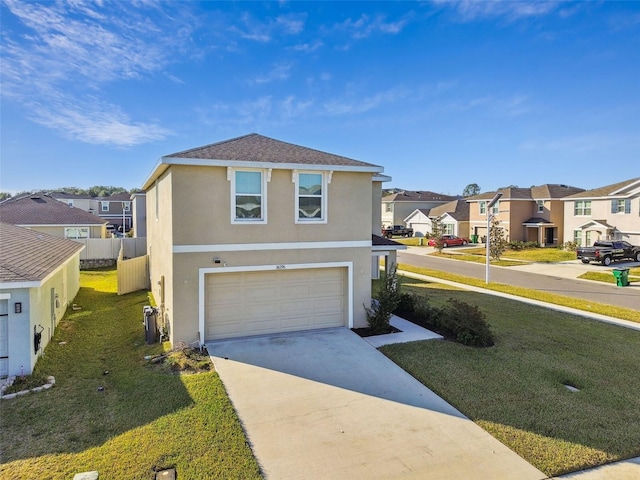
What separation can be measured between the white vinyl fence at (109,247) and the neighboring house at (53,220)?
4083 millimetres

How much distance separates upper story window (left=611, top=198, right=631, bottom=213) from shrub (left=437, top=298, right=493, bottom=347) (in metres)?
30.1

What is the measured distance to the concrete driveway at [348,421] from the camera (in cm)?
529

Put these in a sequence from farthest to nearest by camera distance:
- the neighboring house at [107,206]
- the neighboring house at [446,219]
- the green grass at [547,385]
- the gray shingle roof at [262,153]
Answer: the neighboring house at [107,206], the neighboring house at [446,219], the gray shingle roof at [262,153], the green grass at [547,385]

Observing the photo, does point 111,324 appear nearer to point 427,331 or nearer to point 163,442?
point 163,442

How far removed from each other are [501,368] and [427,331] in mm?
2985

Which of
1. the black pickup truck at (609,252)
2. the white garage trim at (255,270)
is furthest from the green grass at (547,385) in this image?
the black pickup truck at (609,252)

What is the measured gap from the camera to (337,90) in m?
21.3

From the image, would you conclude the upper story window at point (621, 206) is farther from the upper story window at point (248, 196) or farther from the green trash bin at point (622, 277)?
the upper story window at point (248, 196)

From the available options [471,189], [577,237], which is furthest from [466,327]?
[471,189]

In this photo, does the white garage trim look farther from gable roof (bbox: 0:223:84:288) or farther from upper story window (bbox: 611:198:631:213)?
upper story window (bbox: 611:198:631:213)

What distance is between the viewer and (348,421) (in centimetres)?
652

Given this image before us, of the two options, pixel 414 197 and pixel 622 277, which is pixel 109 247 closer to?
pixel 622 277

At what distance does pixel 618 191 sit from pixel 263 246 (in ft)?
117

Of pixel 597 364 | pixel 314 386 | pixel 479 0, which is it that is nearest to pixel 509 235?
pixel 479 0
